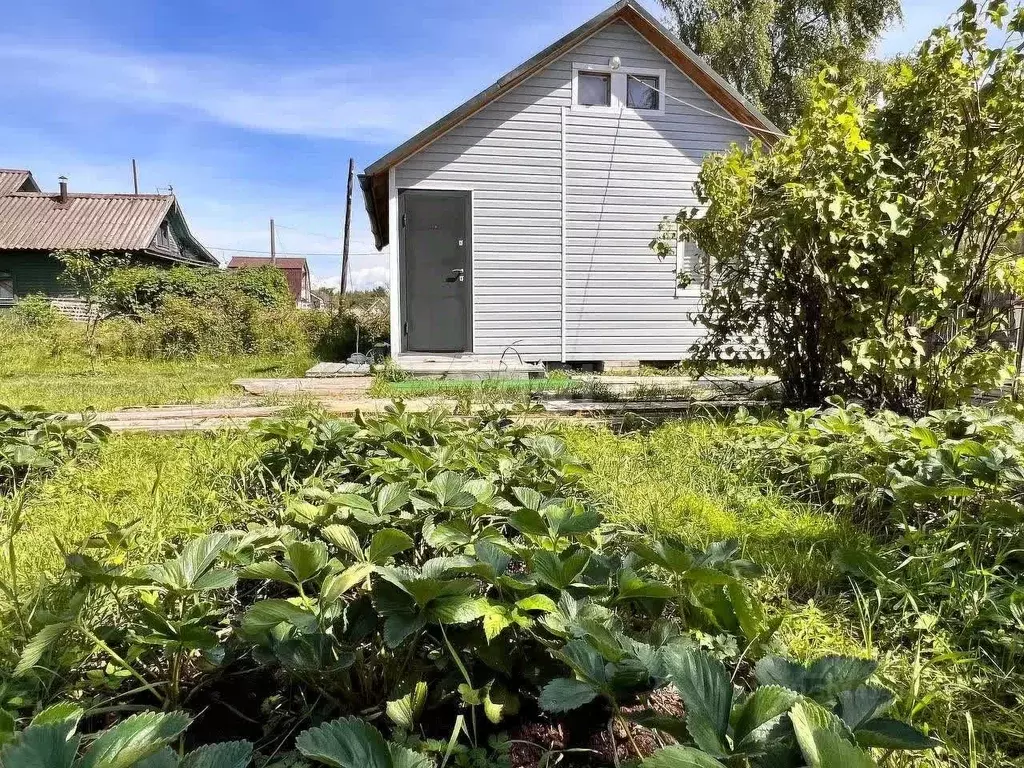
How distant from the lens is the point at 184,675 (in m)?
1.22

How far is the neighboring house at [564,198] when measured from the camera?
876 centimetres

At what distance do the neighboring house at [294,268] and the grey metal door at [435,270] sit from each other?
3752 centimetres

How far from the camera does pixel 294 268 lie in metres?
47.2

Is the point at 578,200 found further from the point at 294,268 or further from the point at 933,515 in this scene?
the point at 294,268

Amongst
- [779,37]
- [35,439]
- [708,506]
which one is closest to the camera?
[708,506]

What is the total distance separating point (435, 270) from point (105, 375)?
194 inches

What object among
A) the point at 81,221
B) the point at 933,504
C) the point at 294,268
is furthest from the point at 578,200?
the point at 294,268

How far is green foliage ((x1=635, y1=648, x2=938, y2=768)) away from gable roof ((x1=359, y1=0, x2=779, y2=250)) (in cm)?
835

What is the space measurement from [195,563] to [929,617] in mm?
1643

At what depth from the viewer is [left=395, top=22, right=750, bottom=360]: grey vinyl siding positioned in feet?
29.1

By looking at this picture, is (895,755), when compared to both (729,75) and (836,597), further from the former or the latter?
(729,75)

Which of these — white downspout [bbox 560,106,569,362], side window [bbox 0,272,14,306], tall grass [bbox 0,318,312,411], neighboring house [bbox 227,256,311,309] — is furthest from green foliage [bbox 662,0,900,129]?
neighboring house [bbox 227,256,311,309]

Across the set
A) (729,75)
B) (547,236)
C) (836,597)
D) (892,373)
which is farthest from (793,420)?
(729,75)

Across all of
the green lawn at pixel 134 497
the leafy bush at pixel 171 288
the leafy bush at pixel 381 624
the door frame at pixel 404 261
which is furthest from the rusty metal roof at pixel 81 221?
the leafy bush at pixel 381 624
